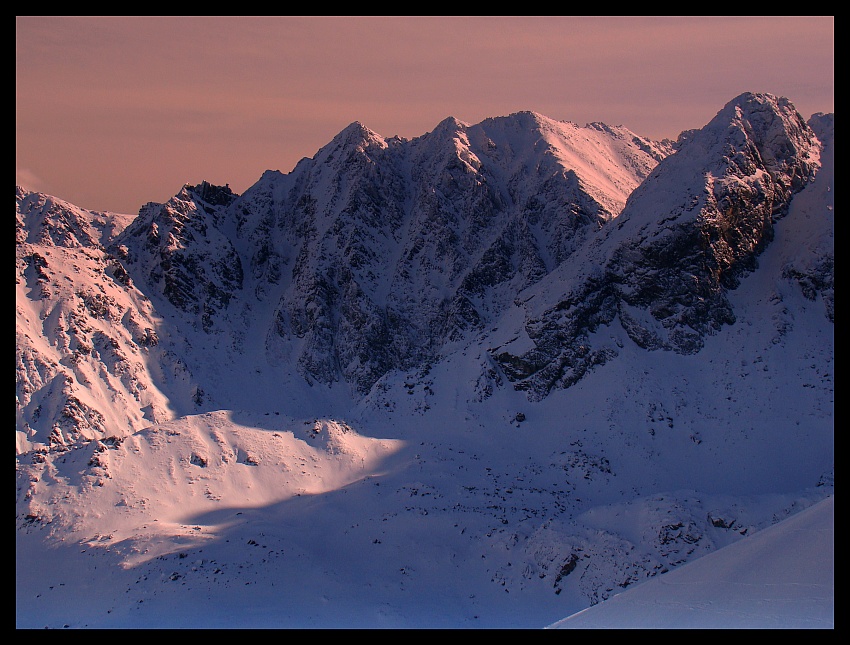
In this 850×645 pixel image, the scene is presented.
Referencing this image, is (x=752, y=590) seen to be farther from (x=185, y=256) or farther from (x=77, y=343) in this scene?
(x=185, y=256)

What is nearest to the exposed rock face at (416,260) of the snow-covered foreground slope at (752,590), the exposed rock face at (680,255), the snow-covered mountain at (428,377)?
the exposed rock face at (680,255)

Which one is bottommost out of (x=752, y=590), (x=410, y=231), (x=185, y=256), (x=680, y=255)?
(x=752, y=590)

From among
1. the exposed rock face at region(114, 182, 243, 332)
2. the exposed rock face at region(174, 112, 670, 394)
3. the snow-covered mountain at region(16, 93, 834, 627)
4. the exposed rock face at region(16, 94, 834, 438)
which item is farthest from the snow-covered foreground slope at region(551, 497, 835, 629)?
the exposed rock face at region(114, 182, 243, 332)

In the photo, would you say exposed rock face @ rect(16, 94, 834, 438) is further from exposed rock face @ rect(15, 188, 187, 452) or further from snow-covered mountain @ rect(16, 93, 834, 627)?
snow-covered mountain @ rect(16, 93, 834, 627)

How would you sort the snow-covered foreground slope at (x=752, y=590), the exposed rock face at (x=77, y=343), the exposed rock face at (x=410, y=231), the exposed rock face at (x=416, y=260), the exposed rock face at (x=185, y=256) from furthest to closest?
the exposed rock face at (x=185, y=256) < the exposed rock face at (x=410, y=231) < the exposed rock face at (x=77, y=343) < the exposed rock face at (x=416, y=260) < the snow-covered foreground slope at (x=752, y=590)

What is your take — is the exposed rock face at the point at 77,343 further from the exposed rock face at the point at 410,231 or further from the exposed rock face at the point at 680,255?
the exposed rock face at the point at 680,255

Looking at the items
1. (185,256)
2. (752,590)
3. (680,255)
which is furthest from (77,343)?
(752,590)
